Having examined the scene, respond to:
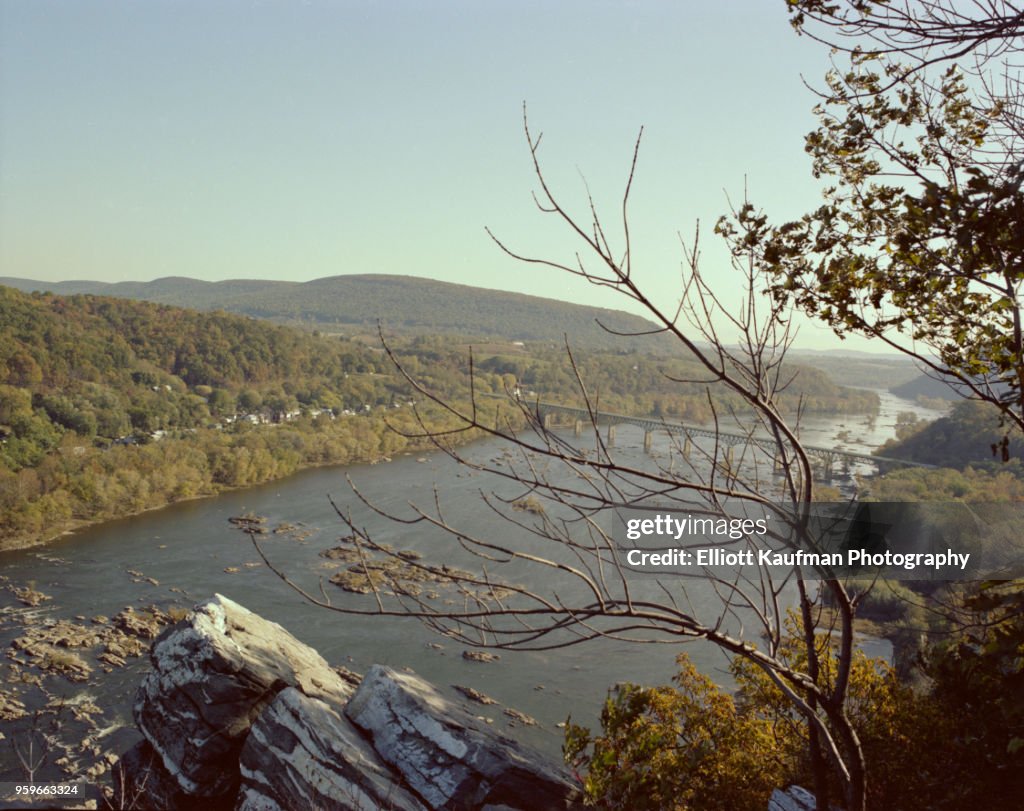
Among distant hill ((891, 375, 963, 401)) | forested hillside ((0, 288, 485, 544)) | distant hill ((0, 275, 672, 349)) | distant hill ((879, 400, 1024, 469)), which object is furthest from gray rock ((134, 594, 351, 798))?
distant hill ((0, 275, 672, 349))

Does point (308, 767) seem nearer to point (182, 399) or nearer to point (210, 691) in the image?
point (210, 691)

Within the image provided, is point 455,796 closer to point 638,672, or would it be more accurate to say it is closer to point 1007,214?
point 1007,214

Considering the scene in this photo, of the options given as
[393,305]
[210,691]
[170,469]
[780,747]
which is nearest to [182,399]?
[170,469]

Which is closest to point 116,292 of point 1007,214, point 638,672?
point 638,672

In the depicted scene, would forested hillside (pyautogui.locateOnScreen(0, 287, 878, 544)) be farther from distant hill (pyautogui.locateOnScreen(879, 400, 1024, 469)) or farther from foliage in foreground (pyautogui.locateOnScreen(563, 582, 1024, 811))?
foliage in foreground (pyautogui.locateOnScreen(563, 582, 1024, 811))

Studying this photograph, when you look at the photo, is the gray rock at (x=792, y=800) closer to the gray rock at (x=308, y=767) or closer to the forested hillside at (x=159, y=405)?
the gray rock at (x=308, y=767)

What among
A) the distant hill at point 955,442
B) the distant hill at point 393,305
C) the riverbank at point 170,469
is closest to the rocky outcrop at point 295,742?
the riverbank at point 170,469
